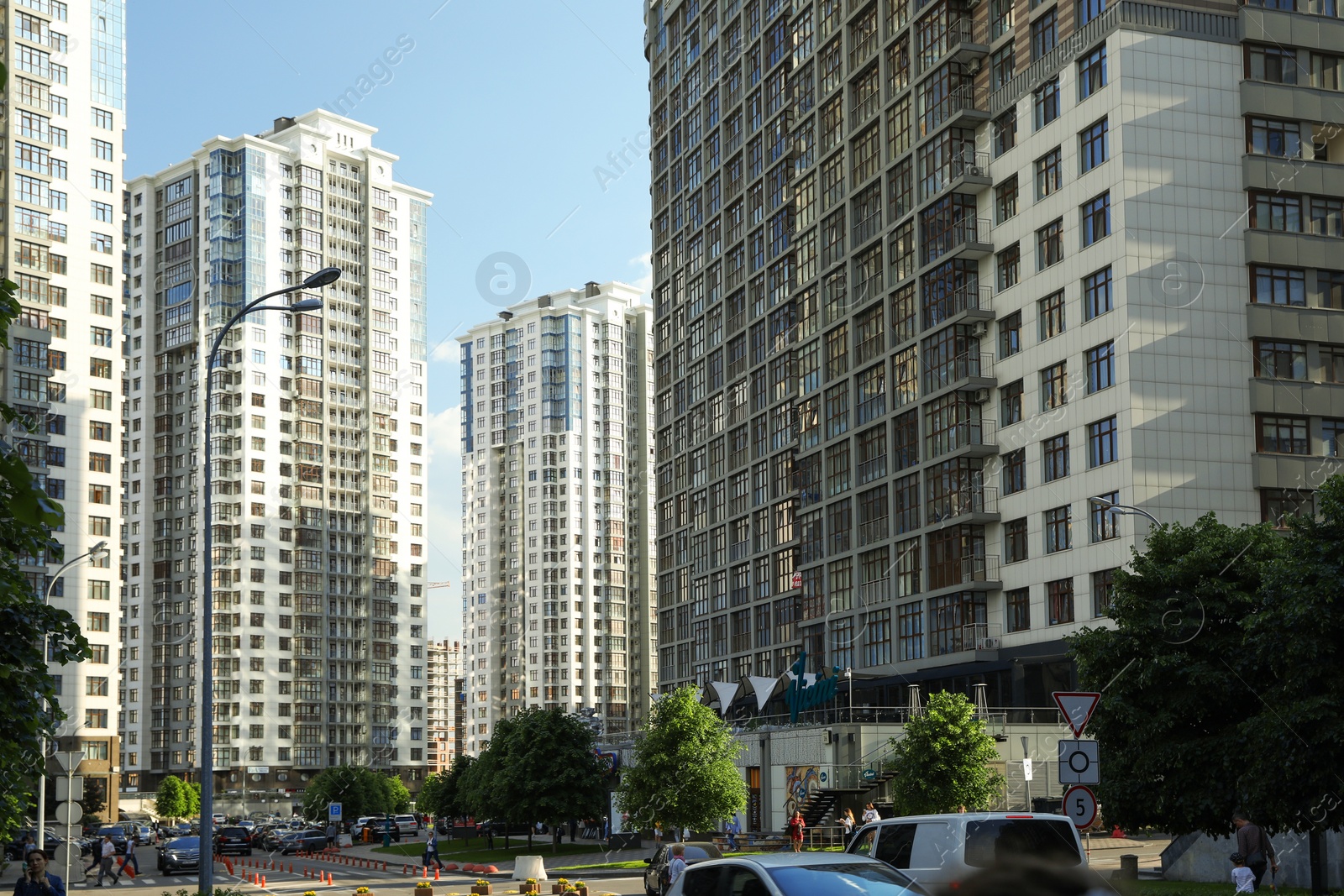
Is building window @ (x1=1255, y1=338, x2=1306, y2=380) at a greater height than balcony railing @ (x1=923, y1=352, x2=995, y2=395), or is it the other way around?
balcony railing @ (x1=923, y1=352, x2=995, y2=395)

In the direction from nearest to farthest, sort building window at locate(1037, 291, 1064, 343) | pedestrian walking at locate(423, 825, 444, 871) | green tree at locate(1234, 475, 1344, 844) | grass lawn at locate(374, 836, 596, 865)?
1. green tree at locate(1234, 475, 1344, 844)
2. pedestrian walking at locate(423, 825, 444, 871)
3. building window at locate(1037, 291, 1064, 343)
4. grass lawn at locate(374, 836, 596, 865)

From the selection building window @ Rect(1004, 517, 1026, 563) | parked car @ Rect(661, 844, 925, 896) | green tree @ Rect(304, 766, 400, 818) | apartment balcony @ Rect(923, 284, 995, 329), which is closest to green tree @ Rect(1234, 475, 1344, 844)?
parked car @ Rect(661, 844, 925, 896)

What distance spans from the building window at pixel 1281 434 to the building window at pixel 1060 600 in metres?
8.42

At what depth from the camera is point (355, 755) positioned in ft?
506

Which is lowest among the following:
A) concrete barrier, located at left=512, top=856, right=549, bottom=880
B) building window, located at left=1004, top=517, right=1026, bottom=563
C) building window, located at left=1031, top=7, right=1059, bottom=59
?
concrete barrier, located at left=512, top=856, right=549, bottom=880

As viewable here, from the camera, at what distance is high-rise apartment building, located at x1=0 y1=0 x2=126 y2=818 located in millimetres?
104812

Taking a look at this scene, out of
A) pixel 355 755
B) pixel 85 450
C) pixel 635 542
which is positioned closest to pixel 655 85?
pixel 85 450

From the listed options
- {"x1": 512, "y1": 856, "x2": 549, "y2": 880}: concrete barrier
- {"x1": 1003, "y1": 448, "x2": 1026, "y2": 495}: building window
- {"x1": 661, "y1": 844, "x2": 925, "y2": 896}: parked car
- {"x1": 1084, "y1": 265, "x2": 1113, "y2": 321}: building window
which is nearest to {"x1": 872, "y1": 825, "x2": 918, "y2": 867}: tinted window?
{"x1": 661, "y1": 844, "x2": 925, "y2": 896}: parked car

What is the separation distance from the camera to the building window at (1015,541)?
60656 millimetres

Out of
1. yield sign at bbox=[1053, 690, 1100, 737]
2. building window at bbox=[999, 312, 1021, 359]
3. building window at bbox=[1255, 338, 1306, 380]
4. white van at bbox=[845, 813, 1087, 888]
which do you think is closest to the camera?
white van at bbox=[845, 813, 1087, 888]

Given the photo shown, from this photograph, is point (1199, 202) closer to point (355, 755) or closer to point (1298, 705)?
point (1298, 705)

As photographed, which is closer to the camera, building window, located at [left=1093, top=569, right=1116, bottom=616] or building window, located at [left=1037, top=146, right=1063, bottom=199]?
building window, located at [left=1093, top=569, right=1116, bottom=616]

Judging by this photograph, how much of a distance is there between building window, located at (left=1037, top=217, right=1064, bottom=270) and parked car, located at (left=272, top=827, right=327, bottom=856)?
47633 mm

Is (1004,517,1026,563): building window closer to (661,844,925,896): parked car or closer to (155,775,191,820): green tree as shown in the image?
(661,844,925,896): parked car
